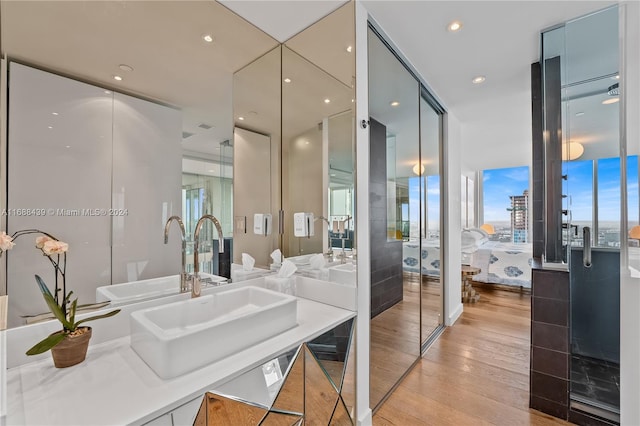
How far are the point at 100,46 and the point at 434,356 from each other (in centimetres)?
326

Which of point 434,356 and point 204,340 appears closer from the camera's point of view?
point 204,340

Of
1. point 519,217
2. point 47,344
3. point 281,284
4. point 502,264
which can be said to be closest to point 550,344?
point 281,284

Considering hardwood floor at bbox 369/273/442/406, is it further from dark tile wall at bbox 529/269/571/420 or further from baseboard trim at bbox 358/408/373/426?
dark tile wall at bbox 529/269/571/420

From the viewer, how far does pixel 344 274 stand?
1729 mm

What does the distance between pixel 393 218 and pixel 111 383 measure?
194cm

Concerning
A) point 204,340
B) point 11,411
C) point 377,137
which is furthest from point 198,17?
point 11,411

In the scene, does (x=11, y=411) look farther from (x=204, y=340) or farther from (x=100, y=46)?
(x=100, y=46)

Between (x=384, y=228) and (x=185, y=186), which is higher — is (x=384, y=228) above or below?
below

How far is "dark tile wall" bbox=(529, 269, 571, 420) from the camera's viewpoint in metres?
1.81

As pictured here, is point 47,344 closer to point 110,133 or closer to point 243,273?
point 110,133

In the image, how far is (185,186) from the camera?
1.45 meters

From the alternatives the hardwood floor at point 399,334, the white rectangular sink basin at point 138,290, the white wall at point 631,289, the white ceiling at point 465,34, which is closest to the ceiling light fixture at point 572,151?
the white wall at point 631,289

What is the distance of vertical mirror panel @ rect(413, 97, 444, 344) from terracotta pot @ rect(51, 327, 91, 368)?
8.46ft

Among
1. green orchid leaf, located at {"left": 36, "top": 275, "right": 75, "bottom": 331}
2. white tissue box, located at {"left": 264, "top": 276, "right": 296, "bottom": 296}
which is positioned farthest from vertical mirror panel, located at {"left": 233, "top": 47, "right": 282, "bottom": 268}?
green orchid leaf, located at {"left": 36, "top": 275, "right": 75, "bottom": 331}
